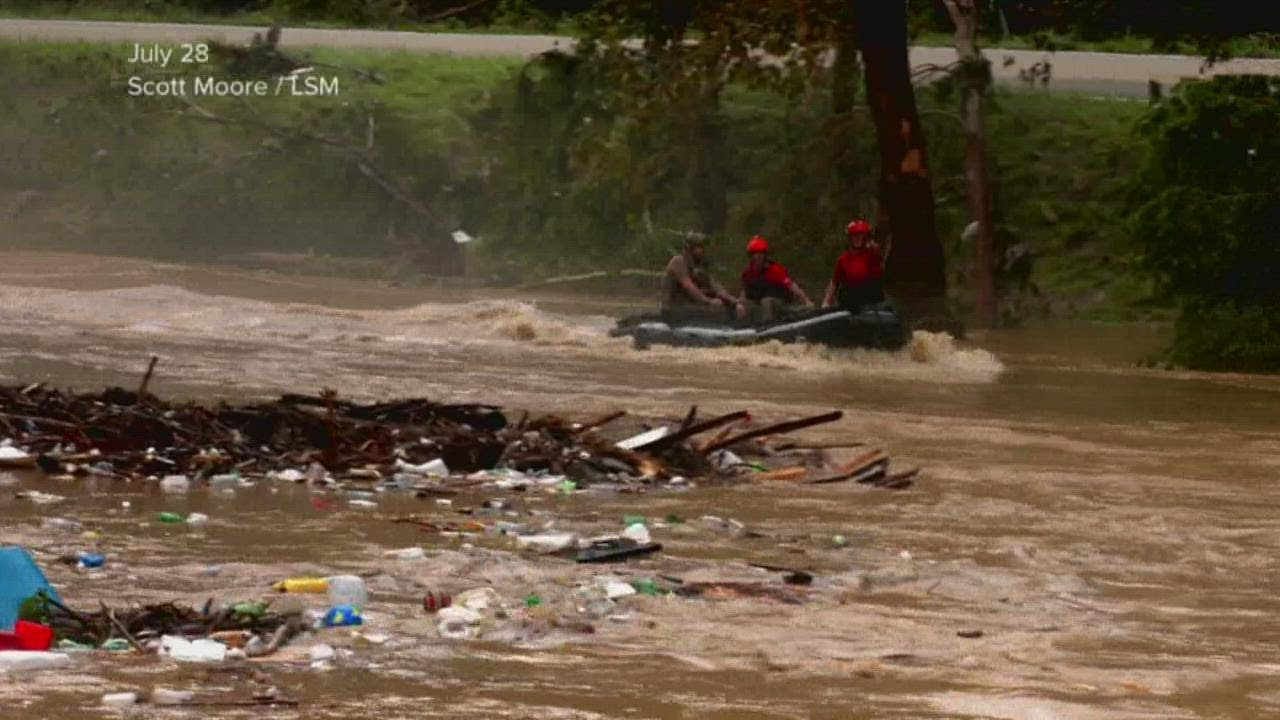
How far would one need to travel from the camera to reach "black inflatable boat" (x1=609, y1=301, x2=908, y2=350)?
27.3 m

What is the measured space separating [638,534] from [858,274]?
1387cm

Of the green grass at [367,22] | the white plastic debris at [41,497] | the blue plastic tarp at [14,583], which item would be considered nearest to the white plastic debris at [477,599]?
the blue plastic tarp at [14,583]

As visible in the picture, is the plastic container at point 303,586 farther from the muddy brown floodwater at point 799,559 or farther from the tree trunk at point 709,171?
the tree trunk at point 709,171

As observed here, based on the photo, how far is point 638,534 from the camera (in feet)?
47.1

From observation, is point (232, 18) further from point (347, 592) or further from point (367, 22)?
point (347, 592)

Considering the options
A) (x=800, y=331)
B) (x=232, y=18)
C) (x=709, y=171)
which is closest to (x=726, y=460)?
(x=800, y=331)

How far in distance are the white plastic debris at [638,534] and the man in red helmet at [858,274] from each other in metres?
13.4

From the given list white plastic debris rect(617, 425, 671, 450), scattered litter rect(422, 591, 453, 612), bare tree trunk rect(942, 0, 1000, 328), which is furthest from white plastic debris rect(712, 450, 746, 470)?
bare tree trunk rect(942, 0, 1000, 328)

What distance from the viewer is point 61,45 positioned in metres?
45.4

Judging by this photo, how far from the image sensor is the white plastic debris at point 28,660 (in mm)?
10297

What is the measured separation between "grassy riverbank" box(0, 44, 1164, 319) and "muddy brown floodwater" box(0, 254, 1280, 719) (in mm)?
8840

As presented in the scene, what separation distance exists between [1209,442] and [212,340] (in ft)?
35.8

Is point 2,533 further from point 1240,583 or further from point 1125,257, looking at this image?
point 1125,257

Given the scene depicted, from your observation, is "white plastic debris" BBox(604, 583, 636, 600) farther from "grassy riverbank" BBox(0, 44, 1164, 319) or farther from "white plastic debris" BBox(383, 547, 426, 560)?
"grassy riverbank" BBox(0, 44, 1164, 319)
